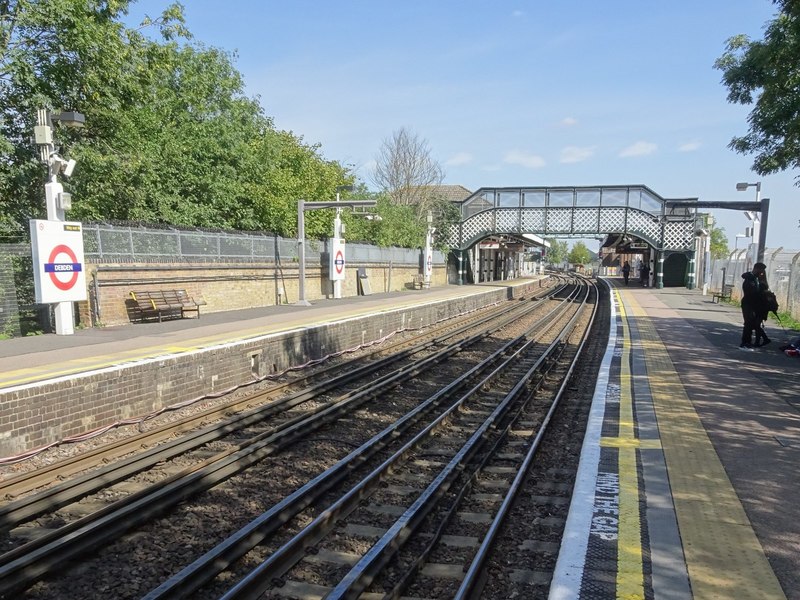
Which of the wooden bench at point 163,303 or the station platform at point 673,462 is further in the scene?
the wooden bench at point 163,303

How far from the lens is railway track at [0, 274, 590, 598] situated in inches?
162

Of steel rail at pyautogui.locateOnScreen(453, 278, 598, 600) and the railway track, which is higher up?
steel rail at pyautogui.locateOnScreen(453, 278, 598, 600)

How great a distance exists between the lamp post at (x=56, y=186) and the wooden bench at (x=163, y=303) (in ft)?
7.35

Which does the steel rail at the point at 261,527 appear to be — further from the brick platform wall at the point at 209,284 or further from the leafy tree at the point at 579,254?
the leafy tree at the point at 579,254

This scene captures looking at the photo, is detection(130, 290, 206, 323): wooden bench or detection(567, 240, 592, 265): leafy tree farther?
detection(567, 240, 592, 265): leafy tree

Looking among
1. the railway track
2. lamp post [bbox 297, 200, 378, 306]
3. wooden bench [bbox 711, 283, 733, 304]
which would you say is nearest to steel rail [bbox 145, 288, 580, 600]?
the railway track

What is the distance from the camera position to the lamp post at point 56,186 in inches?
457

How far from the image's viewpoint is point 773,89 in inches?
411

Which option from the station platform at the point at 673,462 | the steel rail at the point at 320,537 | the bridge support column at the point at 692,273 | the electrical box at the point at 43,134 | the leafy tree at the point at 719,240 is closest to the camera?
the station platform at the point at 673,462

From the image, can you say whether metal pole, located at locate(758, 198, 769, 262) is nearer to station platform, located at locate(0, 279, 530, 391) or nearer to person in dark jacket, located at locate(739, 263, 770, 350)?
person in dark jacket, located at locate(739, 263, 770, 350)

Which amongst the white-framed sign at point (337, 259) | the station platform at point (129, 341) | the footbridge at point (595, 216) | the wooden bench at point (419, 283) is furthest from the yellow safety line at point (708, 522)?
the footbridge at point (595, 216)

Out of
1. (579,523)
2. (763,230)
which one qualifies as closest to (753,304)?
(763,230)

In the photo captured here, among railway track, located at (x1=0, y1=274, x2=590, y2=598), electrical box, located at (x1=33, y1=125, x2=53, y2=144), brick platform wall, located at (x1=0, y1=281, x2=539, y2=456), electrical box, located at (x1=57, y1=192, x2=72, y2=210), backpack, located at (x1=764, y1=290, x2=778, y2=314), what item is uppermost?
electrical box, located at (x1=33, y1=125, x2=53, y2=144)

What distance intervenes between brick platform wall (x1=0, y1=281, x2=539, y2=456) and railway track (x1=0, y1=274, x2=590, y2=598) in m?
1.22
